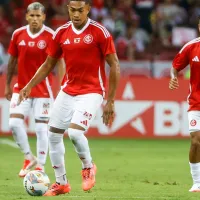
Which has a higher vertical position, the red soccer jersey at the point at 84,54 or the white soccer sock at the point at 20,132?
the red soccer jersey at the point at 84,54

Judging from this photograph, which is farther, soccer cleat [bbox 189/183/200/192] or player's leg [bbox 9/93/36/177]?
player's leg [bbox 9/93/36/177]

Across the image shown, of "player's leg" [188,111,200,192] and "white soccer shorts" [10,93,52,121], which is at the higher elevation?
"white soccer shorts" [10,93,52,121]

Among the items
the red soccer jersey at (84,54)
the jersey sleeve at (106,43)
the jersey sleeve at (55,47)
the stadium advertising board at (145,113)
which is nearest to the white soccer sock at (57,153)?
the red soccer jersey at (84,54)

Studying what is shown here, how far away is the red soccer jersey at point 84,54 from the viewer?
1010cm

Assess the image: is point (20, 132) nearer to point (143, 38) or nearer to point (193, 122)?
point (193, 122)

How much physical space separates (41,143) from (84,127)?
117 inches

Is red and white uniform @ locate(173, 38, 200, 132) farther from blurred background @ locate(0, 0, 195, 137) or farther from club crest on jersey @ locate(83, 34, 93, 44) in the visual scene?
blurred background @ locate(0, 0, 195, 137)

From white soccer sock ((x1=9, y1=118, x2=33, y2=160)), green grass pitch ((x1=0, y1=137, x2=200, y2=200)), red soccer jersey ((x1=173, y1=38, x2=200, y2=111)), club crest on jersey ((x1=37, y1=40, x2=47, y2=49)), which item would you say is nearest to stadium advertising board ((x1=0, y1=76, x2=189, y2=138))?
green grass pitch ((x1=0, y1=137, x2=200, y2=200))

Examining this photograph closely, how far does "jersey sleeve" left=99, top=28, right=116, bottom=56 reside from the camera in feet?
32.8

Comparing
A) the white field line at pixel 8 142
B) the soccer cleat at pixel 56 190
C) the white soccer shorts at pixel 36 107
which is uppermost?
the white soccer shorts at pixel 36 107

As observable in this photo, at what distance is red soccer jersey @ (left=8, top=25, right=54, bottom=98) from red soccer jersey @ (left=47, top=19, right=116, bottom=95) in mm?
2661

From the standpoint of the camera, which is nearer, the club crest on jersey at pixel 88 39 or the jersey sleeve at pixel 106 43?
the jersey sleeve at pixel 106 43

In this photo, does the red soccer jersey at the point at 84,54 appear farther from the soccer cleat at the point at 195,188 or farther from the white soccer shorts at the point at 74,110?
the soccer cleat at the point at 195,188

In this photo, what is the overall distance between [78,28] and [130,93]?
986cm
